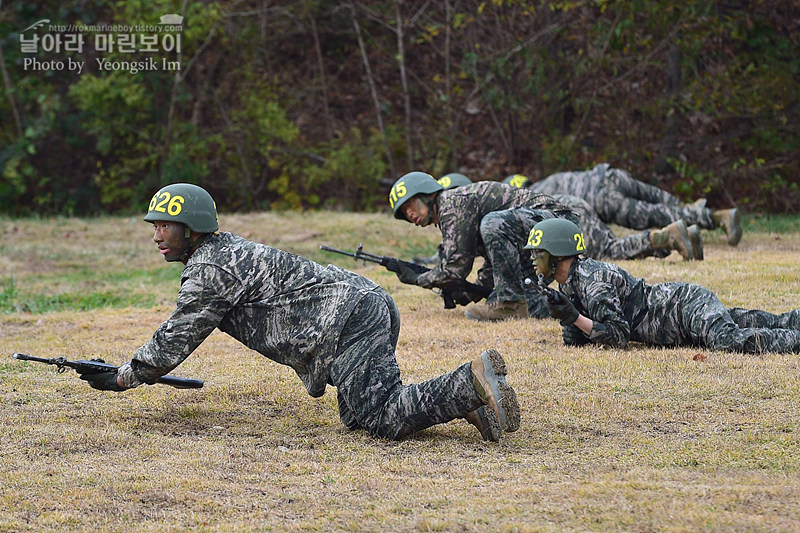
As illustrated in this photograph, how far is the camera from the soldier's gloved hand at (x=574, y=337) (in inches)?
310

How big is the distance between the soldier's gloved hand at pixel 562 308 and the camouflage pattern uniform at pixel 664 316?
0.26m

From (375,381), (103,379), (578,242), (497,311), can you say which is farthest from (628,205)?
(103,379)

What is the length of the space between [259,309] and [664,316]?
10.9 ft

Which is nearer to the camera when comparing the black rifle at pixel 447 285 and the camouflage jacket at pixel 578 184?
the black rifle at pixel 447 285

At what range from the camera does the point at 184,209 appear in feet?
18.9

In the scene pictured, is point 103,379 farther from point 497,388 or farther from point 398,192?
point 398,192

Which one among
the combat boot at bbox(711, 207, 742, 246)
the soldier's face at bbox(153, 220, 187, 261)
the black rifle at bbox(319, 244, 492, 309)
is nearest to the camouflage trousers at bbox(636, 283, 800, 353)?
the black rifle at bbox(319, 244, 492, 309)

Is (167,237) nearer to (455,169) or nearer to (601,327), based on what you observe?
(601,327)

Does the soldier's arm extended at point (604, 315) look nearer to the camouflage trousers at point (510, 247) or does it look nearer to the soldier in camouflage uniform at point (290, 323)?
the camouflage trousers at point (510, 247)

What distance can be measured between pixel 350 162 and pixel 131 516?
15.7 m

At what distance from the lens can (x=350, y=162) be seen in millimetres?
19812

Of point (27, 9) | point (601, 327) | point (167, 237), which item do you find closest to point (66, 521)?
point (167, 237)

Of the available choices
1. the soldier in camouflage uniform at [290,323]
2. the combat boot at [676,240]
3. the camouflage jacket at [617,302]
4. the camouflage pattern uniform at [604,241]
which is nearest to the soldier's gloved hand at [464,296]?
the camouflage jacket at [617,302]

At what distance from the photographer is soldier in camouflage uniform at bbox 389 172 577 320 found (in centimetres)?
891
